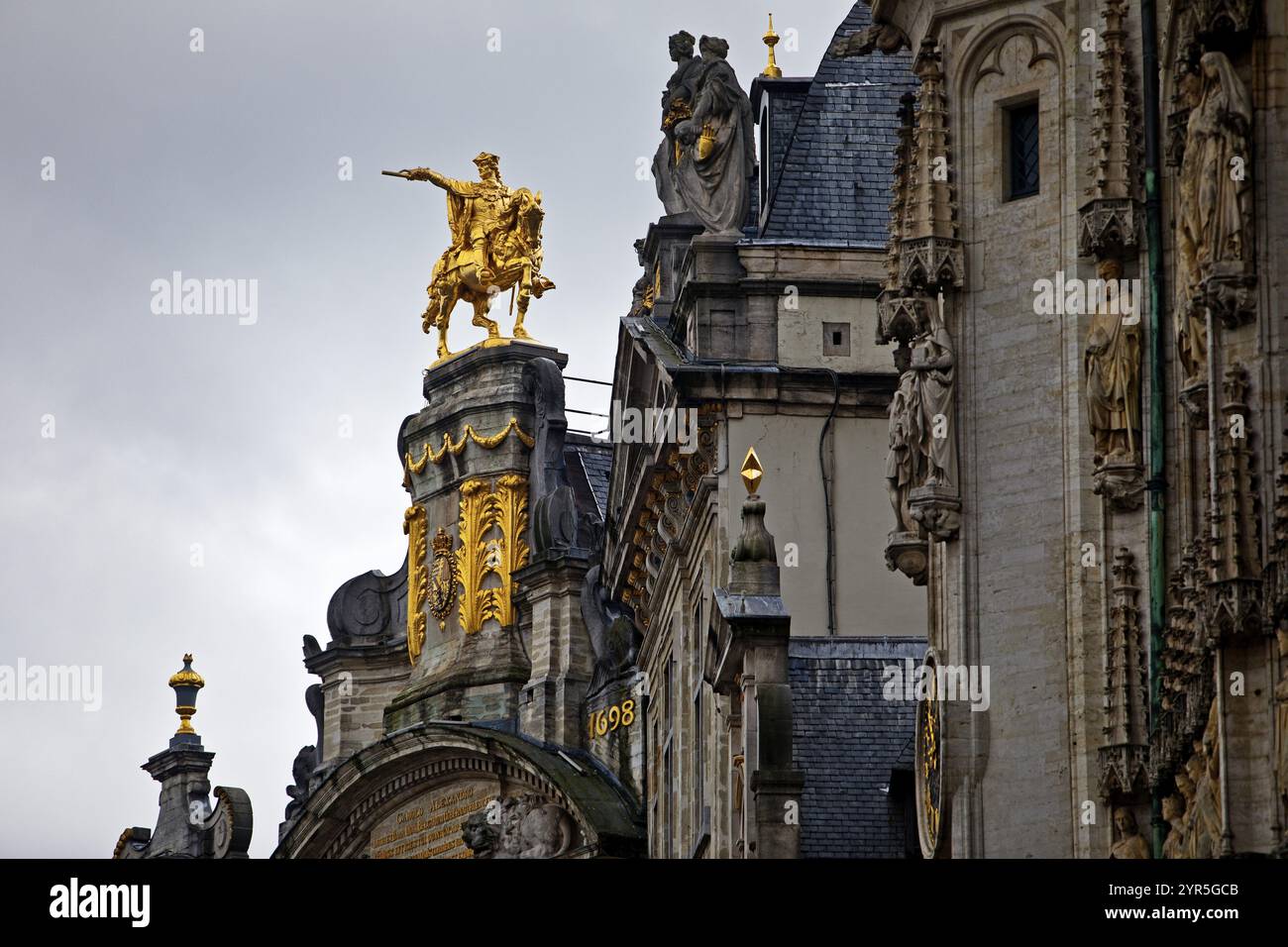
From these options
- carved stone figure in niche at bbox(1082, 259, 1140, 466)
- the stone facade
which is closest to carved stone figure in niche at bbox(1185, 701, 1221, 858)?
the stone facade

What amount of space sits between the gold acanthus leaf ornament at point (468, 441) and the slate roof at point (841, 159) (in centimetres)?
2316

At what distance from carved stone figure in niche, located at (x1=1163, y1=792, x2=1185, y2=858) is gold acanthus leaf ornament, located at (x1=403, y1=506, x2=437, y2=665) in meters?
48.2

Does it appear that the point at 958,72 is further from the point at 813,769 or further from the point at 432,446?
the point at 432,446

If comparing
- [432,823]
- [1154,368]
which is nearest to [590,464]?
[432,823]

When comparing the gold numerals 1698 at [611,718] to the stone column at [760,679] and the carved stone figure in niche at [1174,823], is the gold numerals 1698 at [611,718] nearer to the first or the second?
the stone column at [760,679]

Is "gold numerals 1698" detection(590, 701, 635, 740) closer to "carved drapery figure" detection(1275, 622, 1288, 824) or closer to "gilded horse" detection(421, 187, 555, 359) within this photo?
"gilded horse" detection(421, 187, 555, 359)

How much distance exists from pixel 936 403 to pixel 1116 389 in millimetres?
2828

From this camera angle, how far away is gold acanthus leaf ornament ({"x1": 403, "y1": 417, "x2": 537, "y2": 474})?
80688mm

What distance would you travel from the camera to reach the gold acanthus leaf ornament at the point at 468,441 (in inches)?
3177

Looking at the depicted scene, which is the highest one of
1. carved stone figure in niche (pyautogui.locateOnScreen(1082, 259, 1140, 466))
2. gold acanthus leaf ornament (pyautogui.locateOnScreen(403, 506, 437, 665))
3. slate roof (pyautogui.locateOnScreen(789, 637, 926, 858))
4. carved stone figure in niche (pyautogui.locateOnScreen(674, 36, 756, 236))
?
carved stone figure in niche (pyautogui.locateOnScreen(674, 36, 756, 236))

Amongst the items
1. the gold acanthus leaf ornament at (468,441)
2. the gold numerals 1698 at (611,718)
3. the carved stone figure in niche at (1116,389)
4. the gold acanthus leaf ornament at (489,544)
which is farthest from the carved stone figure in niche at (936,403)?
the gold acanthus leaf ornament at (468,441)

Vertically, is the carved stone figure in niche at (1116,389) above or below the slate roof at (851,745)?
above
